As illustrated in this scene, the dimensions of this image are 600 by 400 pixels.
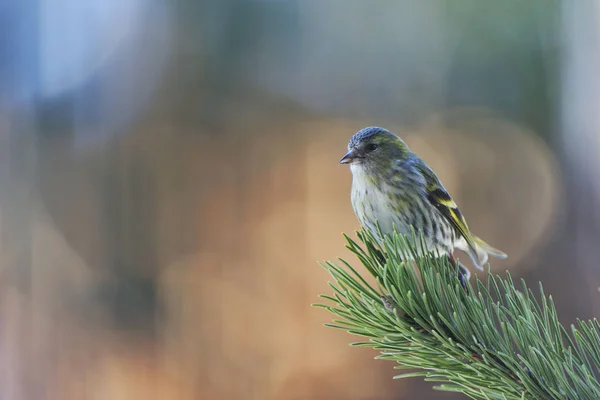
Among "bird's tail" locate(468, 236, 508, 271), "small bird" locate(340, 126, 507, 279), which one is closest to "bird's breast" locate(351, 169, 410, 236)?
"small bird" locate(340, 126, 507, 279)

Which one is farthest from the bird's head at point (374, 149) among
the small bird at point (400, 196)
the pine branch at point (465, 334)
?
the pine branch at point (465, 334)

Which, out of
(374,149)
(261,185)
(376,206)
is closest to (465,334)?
(376,206)

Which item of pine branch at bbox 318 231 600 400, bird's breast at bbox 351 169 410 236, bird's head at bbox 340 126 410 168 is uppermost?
bird's head at bbox 340 126 410 168

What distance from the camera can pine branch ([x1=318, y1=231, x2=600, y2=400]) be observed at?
48cm

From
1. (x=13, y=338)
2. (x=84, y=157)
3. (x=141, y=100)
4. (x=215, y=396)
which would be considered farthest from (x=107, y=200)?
(x=215, y=396)

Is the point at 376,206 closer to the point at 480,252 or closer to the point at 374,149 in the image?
the point at 374,149

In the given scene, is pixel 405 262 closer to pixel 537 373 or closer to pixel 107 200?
pixel 537 373

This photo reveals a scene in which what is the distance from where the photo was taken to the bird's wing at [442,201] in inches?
38.9

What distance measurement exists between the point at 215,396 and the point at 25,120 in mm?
1652

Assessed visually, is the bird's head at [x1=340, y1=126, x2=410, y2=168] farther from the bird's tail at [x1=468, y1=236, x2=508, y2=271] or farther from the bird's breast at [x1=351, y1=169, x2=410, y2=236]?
the bird's tail at [x1=468, y1=236, x2=508, y2=271]

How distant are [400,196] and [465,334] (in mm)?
445

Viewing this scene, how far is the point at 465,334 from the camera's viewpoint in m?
0.52

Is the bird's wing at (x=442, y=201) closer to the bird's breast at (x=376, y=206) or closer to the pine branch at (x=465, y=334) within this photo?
the bird's breast at (x=376, y=206)

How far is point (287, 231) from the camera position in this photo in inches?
A: 101
